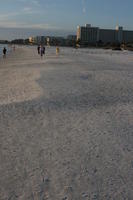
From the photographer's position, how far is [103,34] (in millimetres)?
194750

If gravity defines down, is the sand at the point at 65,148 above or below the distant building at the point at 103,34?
below

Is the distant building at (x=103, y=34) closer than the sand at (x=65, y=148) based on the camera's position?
No

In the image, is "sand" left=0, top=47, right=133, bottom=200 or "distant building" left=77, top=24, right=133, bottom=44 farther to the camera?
"distant building" left=77, top=24, right=133, bottom=44

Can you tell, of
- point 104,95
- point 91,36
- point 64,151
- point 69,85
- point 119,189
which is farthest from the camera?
point 91,36

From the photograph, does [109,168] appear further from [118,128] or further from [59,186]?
[118,128]

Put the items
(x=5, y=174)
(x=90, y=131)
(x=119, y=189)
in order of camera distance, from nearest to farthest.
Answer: (x=119, y=189) → (x=5, y=174) → (x=90, y=131)

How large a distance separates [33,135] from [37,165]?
4.56 feet

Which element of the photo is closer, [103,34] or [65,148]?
[65,148]

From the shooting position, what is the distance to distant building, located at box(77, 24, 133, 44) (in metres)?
187

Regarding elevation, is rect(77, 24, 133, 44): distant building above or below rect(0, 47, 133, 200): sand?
above

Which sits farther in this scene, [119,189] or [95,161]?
[95,161]

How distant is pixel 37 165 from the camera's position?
4445 millimetres

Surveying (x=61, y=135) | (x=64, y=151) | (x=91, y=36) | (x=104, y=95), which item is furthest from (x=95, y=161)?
(x=91, y=36)

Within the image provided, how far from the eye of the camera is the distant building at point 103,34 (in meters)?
187
